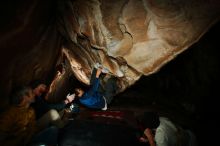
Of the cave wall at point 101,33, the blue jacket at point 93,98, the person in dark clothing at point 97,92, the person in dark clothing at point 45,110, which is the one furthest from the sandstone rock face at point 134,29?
the person in dark clothing at point 45,110

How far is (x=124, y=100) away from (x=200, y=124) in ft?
8.20

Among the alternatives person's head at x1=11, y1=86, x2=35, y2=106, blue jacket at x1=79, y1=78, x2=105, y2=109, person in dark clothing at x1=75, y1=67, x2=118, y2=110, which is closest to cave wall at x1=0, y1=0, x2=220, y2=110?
person's head at x1=11, y1=86, x2=35, y2=106

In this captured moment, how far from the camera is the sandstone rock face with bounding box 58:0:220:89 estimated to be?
15.7 feet

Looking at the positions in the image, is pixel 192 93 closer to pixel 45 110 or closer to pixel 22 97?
pixel 45 110

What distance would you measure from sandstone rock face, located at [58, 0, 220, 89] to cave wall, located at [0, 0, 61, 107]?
64cm

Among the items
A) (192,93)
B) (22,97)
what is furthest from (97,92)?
(192,93)

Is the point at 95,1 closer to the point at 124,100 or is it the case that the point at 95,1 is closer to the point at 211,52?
the point at 124,100

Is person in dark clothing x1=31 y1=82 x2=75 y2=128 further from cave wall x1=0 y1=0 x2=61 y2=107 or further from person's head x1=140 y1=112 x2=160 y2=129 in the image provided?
person's head x1=140 y1=112 x2=160 y2=129

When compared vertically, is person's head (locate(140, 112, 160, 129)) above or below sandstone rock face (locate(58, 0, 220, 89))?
below

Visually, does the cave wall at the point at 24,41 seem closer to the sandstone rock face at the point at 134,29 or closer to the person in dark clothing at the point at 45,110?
the person in dark clothing at the point at 45,110

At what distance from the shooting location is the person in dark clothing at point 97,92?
6.24 m

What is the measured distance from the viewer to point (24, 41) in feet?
15.6

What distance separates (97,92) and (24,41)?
2359mm

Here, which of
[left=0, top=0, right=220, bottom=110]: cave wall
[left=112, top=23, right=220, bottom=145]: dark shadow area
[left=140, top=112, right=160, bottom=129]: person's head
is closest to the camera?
[left=0, top=0, right=220, bottom=110]: cave wall
